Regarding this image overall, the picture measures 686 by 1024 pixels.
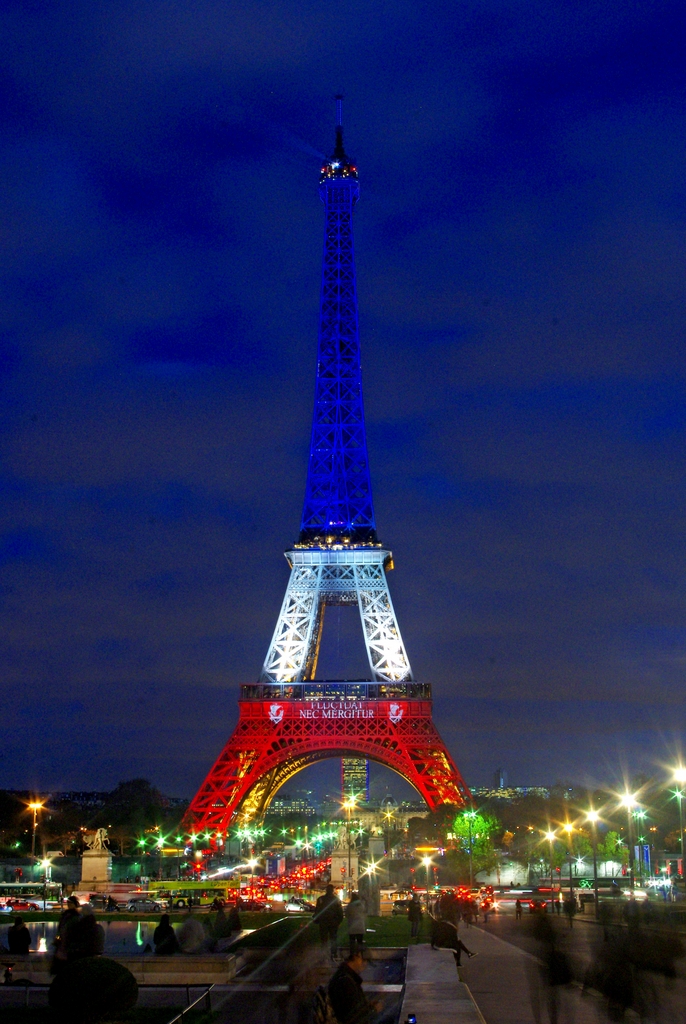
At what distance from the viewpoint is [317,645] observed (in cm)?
10012

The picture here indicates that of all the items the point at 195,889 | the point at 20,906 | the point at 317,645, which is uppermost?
the point at 317,645

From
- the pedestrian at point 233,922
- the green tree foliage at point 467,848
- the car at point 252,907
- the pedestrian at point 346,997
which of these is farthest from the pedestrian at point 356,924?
the green tree foliage at point 467,848

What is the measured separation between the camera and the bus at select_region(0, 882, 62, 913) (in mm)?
50750

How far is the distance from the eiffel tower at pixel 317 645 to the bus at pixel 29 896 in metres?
13.7

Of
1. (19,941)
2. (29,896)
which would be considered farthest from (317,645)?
(19,941)

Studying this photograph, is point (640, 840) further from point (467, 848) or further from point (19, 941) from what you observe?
point (19, 941)

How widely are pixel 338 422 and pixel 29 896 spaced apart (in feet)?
155

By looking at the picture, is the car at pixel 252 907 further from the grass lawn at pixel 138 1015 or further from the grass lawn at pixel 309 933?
the grass lawn at pixel 138 1015

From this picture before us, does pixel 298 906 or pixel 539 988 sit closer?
pixel 539 988

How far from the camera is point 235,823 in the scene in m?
88.6

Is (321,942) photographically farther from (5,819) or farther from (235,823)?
(5,819)

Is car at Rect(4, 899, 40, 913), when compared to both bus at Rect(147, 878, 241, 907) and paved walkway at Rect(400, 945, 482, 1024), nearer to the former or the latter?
bus at Rect(147, 878, 241, 907)

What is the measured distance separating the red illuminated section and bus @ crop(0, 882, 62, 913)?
15.5m

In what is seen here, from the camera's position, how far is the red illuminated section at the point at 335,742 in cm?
8012
